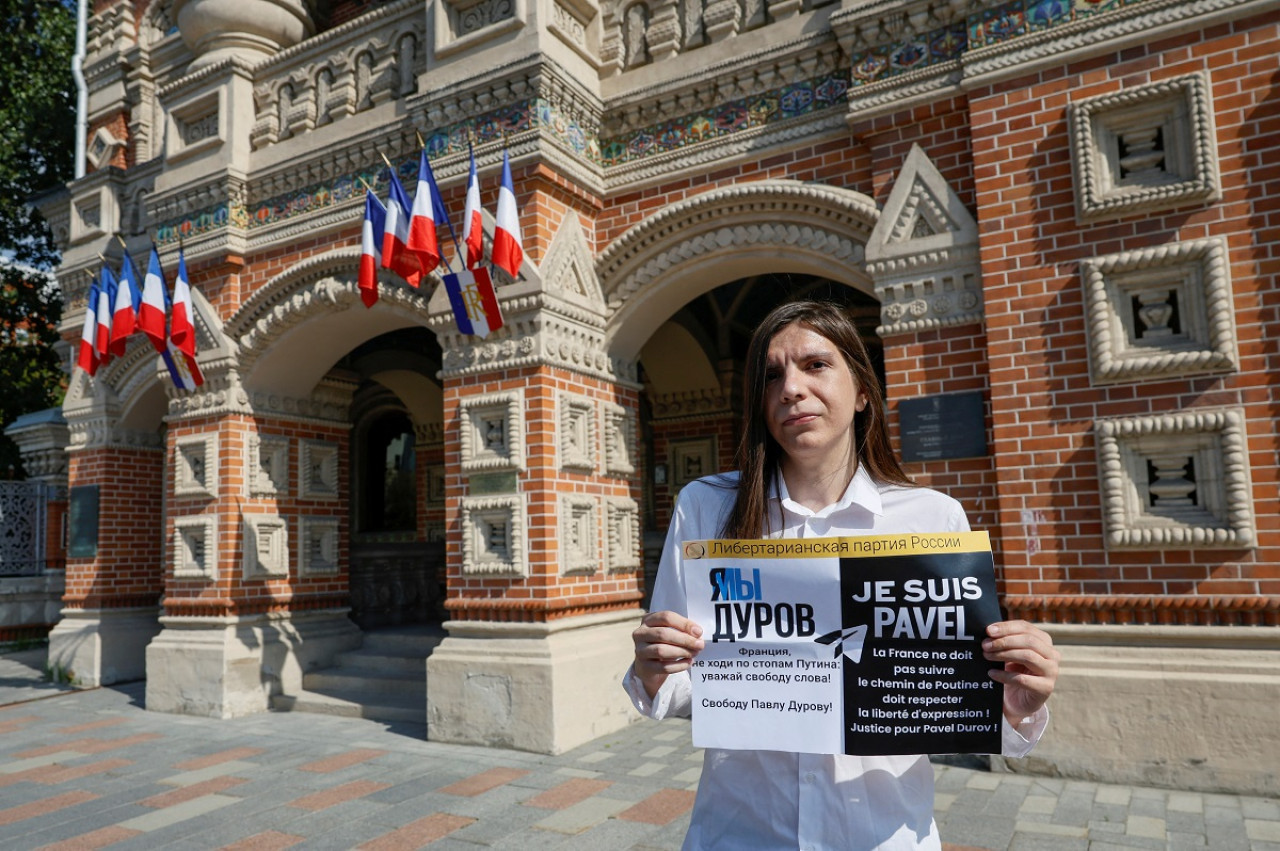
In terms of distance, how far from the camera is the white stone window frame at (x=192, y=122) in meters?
8.75

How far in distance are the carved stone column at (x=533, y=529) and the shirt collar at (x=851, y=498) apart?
487 centimetres

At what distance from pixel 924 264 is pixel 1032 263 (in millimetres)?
663

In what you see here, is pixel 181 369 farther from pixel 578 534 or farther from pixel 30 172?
pixel 30 172

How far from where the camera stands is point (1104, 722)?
5023mm

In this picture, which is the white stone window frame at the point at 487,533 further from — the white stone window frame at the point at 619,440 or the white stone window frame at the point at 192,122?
the white stone window frame at the point at 192,122

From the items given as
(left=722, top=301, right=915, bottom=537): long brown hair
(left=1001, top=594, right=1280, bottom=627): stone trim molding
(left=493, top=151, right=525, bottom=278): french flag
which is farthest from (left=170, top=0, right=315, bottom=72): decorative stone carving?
(left=722, top=301, right=915, bottom=537): long brown hair

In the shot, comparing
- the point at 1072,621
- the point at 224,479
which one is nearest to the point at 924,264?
the point at 1072,621

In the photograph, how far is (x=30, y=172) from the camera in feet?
47.6

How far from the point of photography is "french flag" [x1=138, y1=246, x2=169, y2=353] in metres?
8.10

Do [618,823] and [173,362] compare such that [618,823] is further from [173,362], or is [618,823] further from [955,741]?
[173,362]

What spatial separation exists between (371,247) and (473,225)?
109cm

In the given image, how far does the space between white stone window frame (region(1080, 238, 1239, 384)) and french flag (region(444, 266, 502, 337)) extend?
13.2 ft

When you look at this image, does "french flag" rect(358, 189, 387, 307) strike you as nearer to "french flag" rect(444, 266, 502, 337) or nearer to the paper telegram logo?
"french flag" rect(444, 266, 502, 337)

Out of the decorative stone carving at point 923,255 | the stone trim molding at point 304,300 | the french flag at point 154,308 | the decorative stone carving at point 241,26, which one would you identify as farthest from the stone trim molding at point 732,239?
the decorative stone carving at point 241,26
